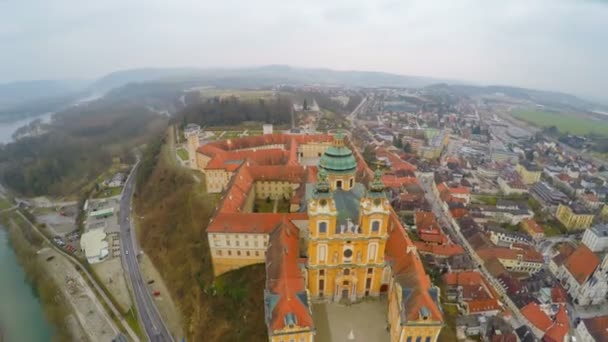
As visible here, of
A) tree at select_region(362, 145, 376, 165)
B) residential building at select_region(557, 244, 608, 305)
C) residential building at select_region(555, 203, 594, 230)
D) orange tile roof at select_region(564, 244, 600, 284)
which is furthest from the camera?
tree at select_region(362, 145, 376, 165)

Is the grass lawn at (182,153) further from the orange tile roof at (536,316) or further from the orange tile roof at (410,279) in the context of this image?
the orange tile roof at (536,316)

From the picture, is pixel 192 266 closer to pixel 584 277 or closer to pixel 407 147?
pixel 584 277

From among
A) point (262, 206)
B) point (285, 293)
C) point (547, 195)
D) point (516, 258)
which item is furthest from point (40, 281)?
point (547, 195)

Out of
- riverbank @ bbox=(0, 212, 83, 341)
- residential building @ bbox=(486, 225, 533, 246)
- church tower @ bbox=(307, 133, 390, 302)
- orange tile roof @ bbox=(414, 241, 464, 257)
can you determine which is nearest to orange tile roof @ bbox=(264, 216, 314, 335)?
church tower @ bbox=(307, 133, 390, 302)

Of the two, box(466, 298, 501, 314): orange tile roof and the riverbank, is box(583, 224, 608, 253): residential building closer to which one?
box(466, 298, 501, 314): orange tile roof

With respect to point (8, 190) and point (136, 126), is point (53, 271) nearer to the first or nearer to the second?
point (8, 190)

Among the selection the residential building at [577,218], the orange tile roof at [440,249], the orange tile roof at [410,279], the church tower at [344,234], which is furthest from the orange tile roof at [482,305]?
the residential building at [577,218]

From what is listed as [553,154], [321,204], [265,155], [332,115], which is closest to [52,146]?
[265,155]
